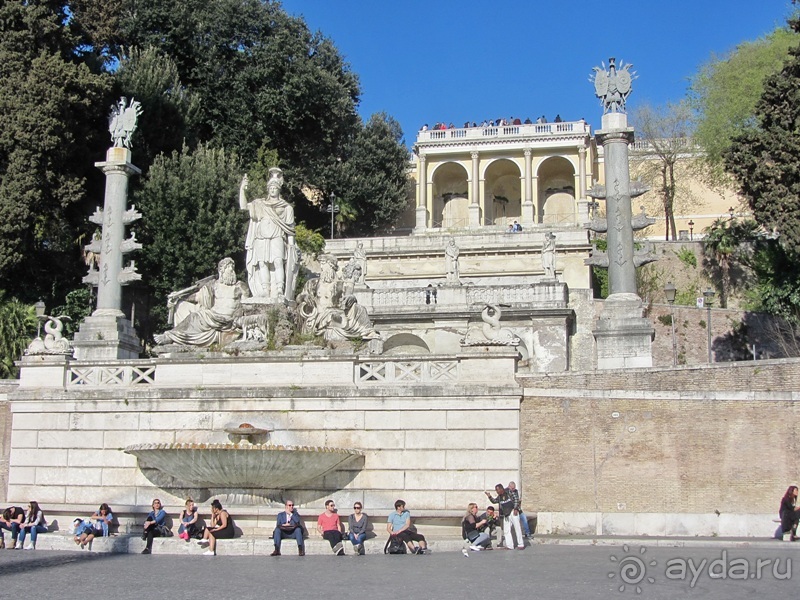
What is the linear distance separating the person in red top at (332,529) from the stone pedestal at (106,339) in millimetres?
9713

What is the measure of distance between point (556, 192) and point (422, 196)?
29.1 ft

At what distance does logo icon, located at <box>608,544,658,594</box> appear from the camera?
12.5 meters

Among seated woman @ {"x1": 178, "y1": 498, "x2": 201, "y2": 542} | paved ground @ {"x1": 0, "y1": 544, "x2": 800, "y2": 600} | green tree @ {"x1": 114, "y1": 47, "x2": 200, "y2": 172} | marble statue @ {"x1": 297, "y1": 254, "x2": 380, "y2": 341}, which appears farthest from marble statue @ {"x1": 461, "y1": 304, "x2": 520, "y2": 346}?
green tree @ {"x1": 114, "y1": 47, "x2": 200, "y2": 172}

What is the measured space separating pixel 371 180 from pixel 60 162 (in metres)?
19.2

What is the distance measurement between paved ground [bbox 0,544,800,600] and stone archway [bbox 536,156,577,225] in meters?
44.3

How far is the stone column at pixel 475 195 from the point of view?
2239 inches

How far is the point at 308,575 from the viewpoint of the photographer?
1373cm

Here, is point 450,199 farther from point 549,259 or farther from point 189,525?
point 189,525

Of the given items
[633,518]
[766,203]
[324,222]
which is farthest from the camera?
[324,222]

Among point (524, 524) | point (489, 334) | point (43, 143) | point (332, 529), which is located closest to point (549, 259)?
point (489, 334)

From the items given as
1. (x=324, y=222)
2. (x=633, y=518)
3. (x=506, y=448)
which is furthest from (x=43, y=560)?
(x=324, y=222)

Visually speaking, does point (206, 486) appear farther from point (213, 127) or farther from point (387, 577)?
point (213, 127)

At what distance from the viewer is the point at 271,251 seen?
886 inches

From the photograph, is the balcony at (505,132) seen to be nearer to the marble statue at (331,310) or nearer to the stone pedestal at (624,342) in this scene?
the stone pedestal at (624,342)
